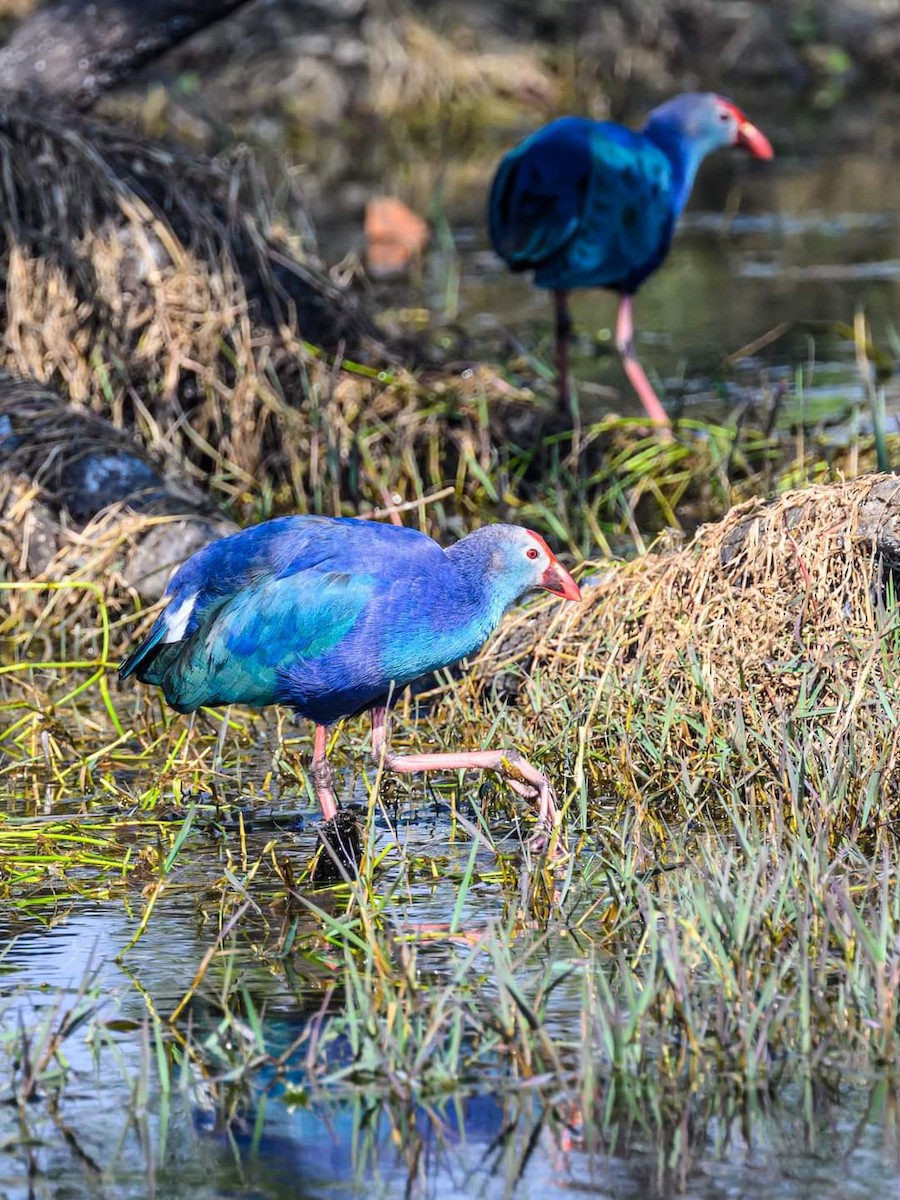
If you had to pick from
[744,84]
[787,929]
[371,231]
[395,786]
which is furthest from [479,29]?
[787,929]

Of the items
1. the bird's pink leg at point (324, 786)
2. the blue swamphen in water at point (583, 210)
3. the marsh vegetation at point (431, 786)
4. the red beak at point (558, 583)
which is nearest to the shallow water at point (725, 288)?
the marsh vegetation at point (431, 786)

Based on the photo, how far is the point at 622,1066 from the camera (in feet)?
10.9

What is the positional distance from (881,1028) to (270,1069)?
97 cm

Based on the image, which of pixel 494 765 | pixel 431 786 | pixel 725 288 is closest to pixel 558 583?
pixel 494 765

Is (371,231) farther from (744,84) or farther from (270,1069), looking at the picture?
(270,1069)

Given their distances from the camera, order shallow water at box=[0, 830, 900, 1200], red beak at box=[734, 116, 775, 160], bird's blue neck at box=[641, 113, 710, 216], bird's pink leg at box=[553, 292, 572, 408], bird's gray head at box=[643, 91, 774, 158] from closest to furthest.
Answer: shallow water at box=[0, 830, 900, 1200]
bird's pink leg at box=[553, 292, 572, 408]
bird's blue neck at box=[641, 113, 710, 216]
bird's gray head at box=[643, 91, 774, 158]
red beak at box=[734, 116, 775, 160]

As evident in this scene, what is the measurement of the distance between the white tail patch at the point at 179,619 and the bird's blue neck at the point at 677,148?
153 inches

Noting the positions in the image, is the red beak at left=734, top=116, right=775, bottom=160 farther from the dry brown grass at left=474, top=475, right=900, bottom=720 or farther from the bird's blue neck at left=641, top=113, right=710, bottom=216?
the dry brown grass at left=474, top=475, right=900, bottom=720

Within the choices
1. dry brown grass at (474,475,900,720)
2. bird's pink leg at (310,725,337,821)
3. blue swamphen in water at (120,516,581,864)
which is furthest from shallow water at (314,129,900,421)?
bird's pink leg at (310,725,337,821)

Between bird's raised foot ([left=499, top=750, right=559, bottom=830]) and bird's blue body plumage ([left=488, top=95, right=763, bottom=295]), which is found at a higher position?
bird's blue body plumage ([left=488, top=95, right=763, bottom=295])

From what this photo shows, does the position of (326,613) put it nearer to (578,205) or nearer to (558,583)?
(558,583)

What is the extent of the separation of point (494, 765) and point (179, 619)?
755mm

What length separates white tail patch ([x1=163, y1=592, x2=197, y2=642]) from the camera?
185 inches

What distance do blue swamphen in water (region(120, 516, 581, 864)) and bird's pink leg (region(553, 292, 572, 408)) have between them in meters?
3.22
